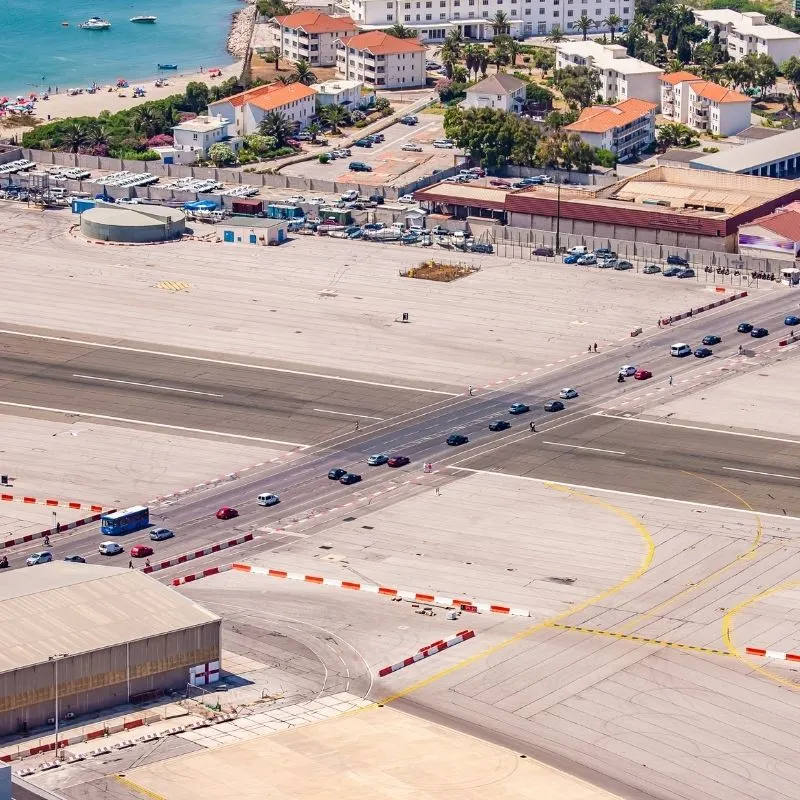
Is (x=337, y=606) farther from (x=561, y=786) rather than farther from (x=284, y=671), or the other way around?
(x=561, y=786)

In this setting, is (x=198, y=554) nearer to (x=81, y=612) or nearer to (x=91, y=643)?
(x=81, y=612)

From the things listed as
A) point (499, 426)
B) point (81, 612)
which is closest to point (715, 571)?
point (499, 426)

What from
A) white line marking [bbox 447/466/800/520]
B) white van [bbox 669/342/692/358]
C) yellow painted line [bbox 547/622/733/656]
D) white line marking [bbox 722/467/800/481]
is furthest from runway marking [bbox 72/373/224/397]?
yellow painted line [bbox 547/622/733/656]

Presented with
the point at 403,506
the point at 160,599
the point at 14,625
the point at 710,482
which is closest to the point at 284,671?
the point at 160,599

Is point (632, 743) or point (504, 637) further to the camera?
point (504, 637)

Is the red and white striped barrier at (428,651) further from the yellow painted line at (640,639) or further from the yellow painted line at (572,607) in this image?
the yellow painted line at (640,639)
